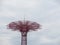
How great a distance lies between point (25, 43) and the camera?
342 feet

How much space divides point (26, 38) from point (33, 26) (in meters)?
2.96

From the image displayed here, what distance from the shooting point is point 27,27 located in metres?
104

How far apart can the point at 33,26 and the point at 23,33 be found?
2603mm

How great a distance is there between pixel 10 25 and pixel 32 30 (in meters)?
4.89

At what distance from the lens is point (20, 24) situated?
4094 inches

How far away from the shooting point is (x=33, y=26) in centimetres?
10469

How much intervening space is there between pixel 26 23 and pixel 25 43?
4246mm

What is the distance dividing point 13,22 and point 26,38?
4426mm

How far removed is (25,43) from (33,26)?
13.2ft

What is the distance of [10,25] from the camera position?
104 meters

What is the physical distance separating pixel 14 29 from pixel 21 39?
8.63 feet

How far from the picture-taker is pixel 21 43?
10431 centimetres

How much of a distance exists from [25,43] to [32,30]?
3.34 m

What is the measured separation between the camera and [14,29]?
104562mm
